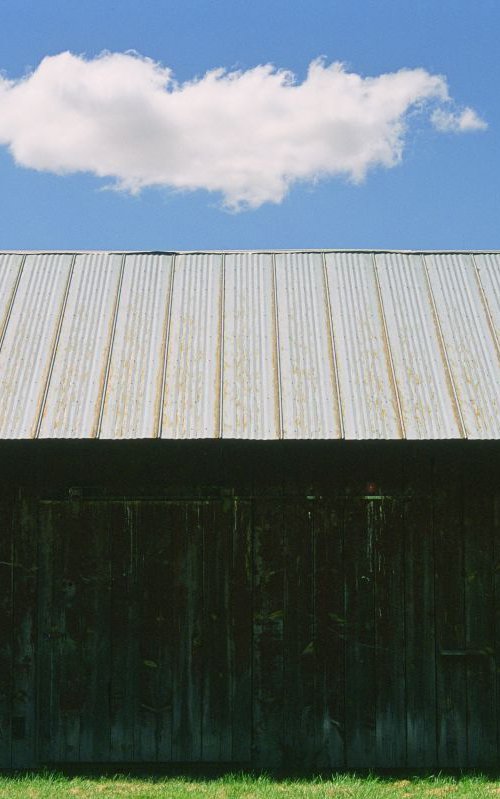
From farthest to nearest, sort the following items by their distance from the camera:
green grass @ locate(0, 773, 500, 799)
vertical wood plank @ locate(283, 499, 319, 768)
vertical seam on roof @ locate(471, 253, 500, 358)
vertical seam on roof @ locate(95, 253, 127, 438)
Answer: vertical seam on roof @ locate(471, 253, 500, 358) < vertical wood plank @ locate(283, 499, 319, 768) < vertical seam on roof @ locate(95, 253, 127, 438) < green grass @ locate(0, 773, 500, 799)

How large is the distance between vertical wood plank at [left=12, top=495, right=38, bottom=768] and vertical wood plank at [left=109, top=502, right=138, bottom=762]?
0.71 metres

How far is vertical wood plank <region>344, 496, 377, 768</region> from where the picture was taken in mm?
6793

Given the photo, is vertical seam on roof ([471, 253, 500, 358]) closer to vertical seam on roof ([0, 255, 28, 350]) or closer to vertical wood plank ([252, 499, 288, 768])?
vertical wood plank ([252, 499, 288, 768])

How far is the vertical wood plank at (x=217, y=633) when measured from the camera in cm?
680

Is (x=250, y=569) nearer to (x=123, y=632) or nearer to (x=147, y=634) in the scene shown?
(x=147, y=634)

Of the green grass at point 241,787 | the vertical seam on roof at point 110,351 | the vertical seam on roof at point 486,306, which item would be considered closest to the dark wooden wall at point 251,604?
the green grass at point 241,787

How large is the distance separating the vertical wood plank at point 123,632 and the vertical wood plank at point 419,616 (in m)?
2.46

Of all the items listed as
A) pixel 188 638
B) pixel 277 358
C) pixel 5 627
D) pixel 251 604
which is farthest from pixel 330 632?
pixel 5 627

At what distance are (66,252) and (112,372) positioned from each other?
2.72m

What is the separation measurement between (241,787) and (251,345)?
387 centimetres

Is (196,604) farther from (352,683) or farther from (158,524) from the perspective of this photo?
(352,683)

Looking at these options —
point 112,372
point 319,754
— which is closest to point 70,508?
point 112,372

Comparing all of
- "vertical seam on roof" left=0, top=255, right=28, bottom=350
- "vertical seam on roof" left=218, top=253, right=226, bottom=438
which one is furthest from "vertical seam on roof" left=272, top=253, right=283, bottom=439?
"vertical seam on roof" left=0, top=255, right=28, bottom=350

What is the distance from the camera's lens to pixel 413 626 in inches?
273
